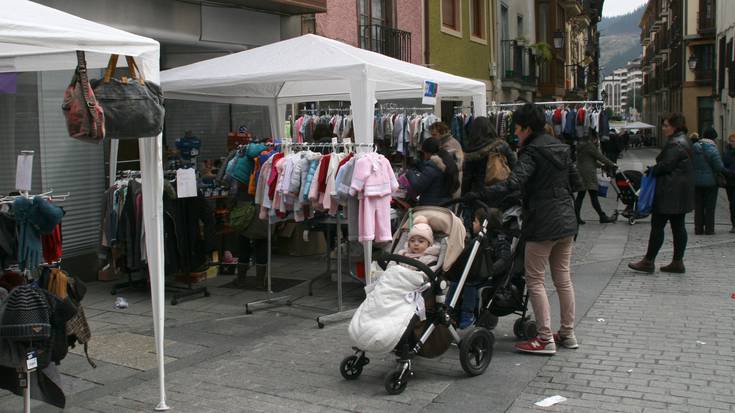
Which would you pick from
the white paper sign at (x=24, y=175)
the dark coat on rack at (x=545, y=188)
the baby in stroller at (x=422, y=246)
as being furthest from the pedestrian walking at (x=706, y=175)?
the white paper sign at (x=24, y=175)

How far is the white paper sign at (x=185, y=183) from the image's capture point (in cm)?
799

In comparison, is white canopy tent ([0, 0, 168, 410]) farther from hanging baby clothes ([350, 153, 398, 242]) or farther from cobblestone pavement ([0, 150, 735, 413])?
hanging baby clothes ([350, 153, 398, 242])

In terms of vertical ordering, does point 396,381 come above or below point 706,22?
below

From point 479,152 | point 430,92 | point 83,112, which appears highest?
point 430,92

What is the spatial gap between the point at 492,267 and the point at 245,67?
12.8 feet

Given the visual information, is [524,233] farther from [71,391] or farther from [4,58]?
[4,58]

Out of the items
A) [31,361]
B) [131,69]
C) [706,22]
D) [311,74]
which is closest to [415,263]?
[131,69]

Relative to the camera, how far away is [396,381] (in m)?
5.35

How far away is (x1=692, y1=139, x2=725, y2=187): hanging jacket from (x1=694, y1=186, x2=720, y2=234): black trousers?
12cm

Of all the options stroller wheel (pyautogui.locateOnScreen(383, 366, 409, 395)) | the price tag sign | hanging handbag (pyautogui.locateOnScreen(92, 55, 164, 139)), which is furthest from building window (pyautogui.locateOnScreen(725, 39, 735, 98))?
the price tag sign

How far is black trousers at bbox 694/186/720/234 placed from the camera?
41.5ft

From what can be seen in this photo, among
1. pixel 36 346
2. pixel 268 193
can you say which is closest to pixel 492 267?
pixel 268 193

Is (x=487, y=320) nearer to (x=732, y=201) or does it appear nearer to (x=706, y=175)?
(x=706, y=175)

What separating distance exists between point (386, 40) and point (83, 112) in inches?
478
